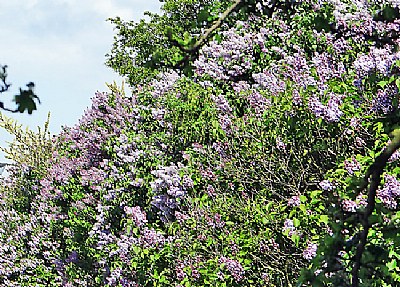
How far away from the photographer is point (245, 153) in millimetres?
6492

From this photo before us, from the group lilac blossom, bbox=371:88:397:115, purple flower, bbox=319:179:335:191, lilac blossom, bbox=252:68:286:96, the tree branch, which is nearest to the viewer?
the tree branch

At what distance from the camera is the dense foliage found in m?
5.52

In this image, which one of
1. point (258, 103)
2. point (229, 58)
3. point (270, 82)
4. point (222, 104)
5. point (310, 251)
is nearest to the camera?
point (310, 251)

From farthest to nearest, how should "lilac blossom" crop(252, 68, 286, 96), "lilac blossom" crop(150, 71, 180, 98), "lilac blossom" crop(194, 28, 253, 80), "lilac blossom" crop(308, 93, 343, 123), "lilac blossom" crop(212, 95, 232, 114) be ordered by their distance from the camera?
1. "lilac blossom" crop(150, 71, 180, 98)
2. "lilac blossom" crop(194, 28, 253, 80)
3. "lilac blossom" crop(212, 95, 232, 114)
4. "lilac blossom" crop(252, 68, 286, 96)
5. "lilac blossom" crop(308, 93, 343, 123)

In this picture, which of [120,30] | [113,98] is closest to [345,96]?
[113,98]

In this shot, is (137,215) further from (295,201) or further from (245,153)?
(295,201)

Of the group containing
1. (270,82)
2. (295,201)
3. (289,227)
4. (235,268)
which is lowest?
(235,268)

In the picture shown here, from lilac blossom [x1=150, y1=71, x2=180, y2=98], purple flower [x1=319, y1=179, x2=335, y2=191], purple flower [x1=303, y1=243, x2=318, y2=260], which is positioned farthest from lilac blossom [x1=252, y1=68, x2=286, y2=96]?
lilac blossom [x1=150, y1=71, x2=180, y2=98]

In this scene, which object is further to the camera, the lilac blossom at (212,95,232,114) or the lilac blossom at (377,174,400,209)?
the lilac blossom at (212,95,232,114)

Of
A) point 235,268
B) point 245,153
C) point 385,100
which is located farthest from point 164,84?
point 385,100

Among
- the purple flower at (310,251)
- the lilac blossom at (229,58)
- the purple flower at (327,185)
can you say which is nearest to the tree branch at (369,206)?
the purple flower at (310,251)

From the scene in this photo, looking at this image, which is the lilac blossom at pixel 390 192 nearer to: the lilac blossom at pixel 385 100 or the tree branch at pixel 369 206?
the lilac blossom at pixel 385 100

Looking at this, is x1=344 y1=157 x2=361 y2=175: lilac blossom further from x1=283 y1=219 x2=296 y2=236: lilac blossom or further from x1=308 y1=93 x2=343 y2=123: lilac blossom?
x1=283 y1=219 x2=296 y2=236: lilac blossom

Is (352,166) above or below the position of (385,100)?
below
